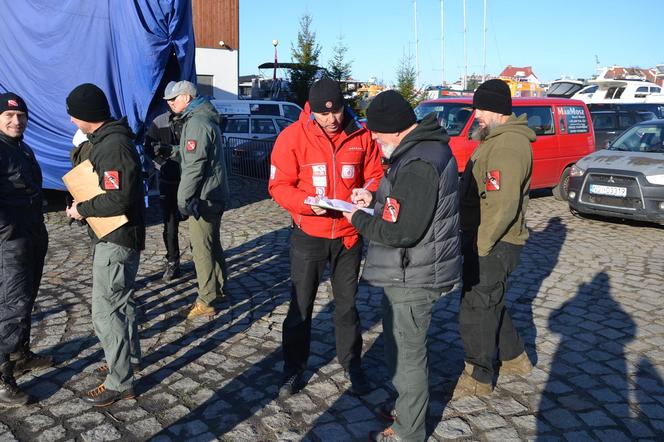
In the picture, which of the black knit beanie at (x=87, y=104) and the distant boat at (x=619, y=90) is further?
the distant boat at (x=619, y=90)

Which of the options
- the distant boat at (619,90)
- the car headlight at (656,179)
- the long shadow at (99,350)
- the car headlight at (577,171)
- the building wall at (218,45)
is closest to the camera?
the long shadow at (99,350)

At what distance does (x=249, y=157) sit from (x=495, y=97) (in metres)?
9.92

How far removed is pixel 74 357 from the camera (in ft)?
14.2

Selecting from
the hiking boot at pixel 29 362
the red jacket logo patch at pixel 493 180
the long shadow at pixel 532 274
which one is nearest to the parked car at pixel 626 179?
the long shadow at pixel 532 274

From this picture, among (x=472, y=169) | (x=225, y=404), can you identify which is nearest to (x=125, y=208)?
(x=225, y=404)

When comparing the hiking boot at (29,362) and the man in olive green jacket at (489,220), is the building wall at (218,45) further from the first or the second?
the man in olive green jacket at (489,220)

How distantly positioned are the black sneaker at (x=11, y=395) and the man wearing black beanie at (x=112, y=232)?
359 mm

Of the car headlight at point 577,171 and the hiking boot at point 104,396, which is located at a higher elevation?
the car headlight at point 577,171

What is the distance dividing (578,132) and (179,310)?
9.21 m

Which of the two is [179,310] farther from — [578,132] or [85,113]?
→ [578,132]

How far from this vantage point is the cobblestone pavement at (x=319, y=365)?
3.46 metres

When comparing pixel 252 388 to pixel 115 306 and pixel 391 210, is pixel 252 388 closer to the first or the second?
pixel 115 306

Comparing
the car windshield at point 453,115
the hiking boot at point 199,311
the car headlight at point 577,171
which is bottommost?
the hiking boot at point 199,311

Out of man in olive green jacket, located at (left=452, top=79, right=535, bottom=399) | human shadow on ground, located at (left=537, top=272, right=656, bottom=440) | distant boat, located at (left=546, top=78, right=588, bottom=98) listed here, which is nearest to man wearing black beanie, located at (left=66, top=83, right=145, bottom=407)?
man in olive green jacket, located at (left=452, top=79, right=535, bottom=399)
